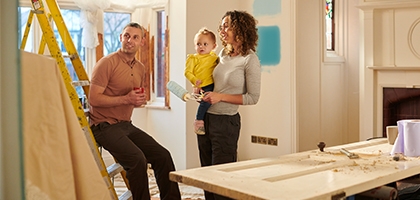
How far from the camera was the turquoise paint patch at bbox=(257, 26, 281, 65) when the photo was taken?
5.63 metres

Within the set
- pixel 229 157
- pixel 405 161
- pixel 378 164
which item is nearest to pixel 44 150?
pixel 378 164

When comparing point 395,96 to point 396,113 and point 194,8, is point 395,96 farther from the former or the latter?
point 194,8

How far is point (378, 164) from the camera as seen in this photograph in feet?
7.09

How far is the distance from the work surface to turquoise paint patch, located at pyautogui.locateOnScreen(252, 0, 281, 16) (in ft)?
11.2

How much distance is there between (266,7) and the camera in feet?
18.8

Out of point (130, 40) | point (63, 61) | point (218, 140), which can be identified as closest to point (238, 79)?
point (218, 140)

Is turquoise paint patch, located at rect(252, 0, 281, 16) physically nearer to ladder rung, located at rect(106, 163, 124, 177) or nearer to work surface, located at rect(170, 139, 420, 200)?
ladder rung, located at rect(106, 163, 124, 177)

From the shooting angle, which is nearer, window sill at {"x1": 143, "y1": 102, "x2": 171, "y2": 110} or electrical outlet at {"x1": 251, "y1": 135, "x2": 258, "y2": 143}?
window sill at {"x1": 143, "y1": 102, "x2": 171, "y2": 110}

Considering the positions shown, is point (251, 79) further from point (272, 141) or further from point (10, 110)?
point (272, 141)

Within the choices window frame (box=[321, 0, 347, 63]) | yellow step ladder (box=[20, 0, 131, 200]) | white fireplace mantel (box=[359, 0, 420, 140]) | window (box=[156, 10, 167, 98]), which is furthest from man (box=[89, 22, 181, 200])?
window frame (box=[321, 0, 347, 63])

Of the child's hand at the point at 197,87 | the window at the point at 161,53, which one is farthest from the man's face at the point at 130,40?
the window at the point at 161,53

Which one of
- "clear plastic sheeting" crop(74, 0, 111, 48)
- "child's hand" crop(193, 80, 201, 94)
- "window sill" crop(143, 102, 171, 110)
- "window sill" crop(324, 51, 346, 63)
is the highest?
"clear plastic sheeting" crop(74, 0, 111, 48)

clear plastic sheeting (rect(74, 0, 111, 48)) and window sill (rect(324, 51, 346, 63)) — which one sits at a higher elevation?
clear plastic sheeting (rect(74, 0, 111, 48))

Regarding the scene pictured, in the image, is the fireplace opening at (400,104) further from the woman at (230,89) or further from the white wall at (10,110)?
the white wall at (10,110)
